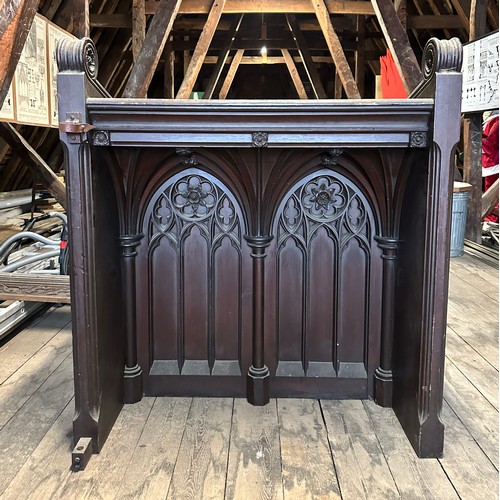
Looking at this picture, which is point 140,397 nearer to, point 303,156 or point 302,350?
point 302,350

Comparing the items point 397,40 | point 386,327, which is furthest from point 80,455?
point 397,40

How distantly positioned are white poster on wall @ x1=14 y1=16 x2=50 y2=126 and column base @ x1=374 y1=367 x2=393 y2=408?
2.78m

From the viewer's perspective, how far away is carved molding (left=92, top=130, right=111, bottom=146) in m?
1.78

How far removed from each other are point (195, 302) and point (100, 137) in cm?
81

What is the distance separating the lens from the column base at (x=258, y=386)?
221 cm

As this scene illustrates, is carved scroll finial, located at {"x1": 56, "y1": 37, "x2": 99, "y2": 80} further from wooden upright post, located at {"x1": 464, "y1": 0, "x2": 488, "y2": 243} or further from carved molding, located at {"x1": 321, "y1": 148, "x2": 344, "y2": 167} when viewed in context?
wooden upright post, located at {"x1": 464, "y1": 0, "x2": 488, "y2": 243}

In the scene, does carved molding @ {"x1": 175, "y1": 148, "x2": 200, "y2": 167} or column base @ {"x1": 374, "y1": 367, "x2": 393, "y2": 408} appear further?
column base @ {"x1": 374, "y1": 367, "x2": 393, "y2": 408}

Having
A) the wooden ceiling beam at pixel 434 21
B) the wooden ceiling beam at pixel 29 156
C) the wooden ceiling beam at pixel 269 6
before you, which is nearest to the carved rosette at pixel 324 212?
the wooden ceiling beam at pixel 29 156

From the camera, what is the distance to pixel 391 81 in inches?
167

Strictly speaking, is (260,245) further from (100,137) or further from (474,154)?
(474,154)

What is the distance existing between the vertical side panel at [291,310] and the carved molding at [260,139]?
21.5 inches

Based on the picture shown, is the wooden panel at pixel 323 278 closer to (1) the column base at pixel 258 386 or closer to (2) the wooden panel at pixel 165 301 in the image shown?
(1) the column base at pixel 258 386

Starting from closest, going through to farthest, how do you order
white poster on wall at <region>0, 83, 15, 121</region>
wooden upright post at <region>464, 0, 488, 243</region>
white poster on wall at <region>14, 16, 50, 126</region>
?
white poster on wall at <region>0, 83, 15, 121</region>
white poster on wall at <region>14, 16, 50, 126</region>
wooden upright post at <region>464, 0, 488, 243</region>

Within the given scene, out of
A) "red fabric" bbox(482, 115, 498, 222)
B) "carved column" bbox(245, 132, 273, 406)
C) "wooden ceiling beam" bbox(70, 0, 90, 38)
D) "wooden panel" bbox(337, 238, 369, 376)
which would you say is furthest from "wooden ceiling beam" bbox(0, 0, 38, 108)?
"red fabric" bbox(482, 115, 498, 222)
